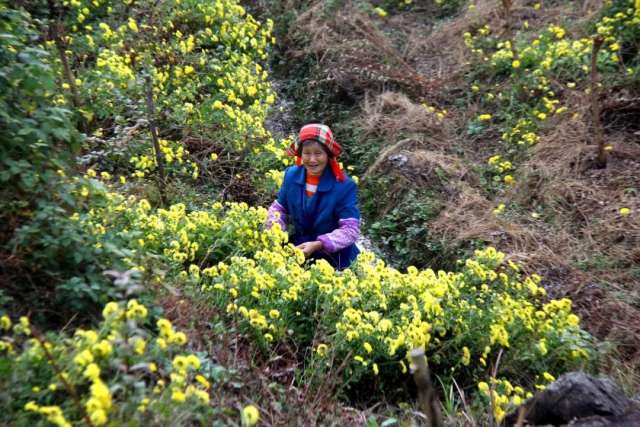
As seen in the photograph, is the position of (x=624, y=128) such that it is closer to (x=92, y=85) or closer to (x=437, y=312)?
(x=437, y=312)

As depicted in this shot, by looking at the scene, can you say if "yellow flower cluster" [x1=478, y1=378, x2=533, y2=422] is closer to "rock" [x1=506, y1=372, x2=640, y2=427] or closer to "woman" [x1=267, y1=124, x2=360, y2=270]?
"rock" [x1=506, y1=372, x2=640, y2=427]

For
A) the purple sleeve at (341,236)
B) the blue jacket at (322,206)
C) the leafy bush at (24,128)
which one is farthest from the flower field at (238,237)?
the blue jacket at (322,206)

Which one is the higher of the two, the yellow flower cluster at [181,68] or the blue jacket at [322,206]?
the yellow flower cluster at [181,68]

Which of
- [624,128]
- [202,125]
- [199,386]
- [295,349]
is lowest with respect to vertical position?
[295,349]

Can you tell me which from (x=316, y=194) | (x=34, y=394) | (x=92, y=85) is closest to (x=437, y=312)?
(x=316, y=194)

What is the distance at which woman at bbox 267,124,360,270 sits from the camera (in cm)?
465

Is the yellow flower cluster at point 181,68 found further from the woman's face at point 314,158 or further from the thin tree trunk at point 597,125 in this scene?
the thin tree trunk at point 597,125

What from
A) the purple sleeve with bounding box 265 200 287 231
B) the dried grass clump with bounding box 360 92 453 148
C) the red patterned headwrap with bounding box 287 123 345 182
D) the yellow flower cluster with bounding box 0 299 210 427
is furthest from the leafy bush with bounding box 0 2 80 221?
the dried grass clump with bounding box 360 92 453 148

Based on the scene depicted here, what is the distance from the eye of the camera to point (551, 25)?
27.6 feet

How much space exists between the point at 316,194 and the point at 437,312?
174cm

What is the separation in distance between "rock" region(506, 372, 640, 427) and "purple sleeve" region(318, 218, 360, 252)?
2137 mm

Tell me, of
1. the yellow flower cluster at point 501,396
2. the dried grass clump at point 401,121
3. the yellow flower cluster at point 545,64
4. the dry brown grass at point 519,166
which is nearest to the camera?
the yellow flower cluster at point 501,396

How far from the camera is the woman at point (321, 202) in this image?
4.65 meters

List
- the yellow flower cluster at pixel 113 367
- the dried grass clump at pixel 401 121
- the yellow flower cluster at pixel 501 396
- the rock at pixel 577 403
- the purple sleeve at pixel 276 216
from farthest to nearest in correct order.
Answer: the dried grass clump at pixel 401 121 → the purple sleeve at pixel 276 216 → the yellow flower cluster at pixel 501 396 → the rock at pixel 577 403 → the yellow flower cluster at pixel 113 367
